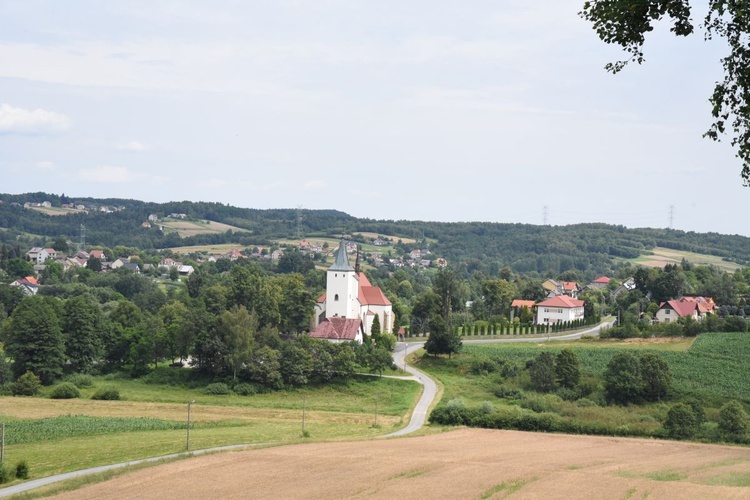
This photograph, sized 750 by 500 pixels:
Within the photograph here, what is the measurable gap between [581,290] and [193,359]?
289ft

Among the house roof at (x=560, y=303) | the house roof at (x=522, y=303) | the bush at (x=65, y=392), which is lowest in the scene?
the bush at (x=65, y=392)

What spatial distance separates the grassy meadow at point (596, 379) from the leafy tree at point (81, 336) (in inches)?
1074

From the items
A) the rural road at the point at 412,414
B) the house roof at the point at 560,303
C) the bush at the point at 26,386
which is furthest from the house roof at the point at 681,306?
the bush at the point at 26,386

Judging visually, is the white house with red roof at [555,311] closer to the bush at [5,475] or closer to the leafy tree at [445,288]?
the leafy tree at [445,288]

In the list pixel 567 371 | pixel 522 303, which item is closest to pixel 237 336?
pixel 567 371

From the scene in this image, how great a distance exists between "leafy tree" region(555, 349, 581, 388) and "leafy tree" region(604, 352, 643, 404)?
295 centimetres

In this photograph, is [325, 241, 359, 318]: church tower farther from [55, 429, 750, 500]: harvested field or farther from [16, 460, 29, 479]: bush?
[16, 460, 29, 479]: bush

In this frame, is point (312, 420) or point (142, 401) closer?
point (312, 420)

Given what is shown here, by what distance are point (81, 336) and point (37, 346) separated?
4.36m

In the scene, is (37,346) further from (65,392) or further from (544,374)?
(544,374)

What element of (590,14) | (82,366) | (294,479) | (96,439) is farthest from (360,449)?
(82,366)

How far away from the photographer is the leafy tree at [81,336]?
72875 millimetres

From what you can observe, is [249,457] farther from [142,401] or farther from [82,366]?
[82,366]

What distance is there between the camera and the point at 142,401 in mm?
63469
